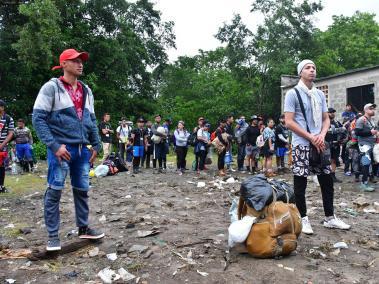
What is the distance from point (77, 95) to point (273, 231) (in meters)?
A: 2.42

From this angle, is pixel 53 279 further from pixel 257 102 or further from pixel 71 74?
pixel 257 102

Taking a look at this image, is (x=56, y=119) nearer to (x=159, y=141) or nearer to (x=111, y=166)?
(x=111, y=166)

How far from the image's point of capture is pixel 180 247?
4.27 meters

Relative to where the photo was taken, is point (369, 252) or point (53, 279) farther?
point (369, 252)

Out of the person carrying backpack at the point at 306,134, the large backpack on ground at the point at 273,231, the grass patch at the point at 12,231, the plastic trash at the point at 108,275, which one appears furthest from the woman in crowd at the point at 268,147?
the plastic trash at the point at 108,275

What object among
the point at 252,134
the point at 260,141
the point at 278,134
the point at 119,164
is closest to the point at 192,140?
the point at 252,134

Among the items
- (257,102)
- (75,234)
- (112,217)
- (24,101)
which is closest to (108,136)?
(112,217)

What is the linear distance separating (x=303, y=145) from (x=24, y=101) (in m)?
24.4

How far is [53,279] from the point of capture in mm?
3654

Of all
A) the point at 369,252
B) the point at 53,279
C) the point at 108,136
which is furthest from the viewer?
the point at 108,136

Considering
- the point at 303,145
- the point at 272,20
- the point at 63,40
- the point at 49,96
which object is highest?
the point at 272,20

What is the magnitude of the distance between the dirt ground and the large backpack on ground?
0.34 feet

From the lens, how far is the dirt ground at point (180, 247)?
11.9 ft

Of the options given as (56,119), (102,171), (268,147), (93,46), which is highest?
(93,46)
